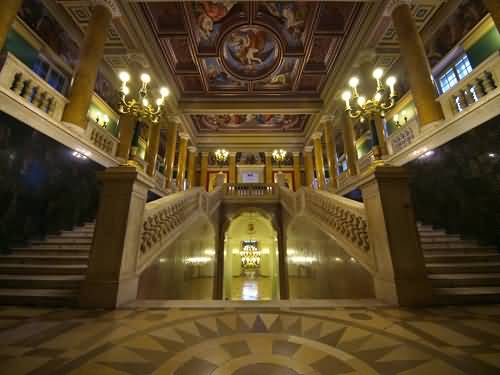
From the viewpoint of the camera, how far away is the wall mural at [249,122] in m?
15.4

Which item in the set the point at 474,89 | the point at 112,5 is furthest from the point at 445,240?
the point at 112,5

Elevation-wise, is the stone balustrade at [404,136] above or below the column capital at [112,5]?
below

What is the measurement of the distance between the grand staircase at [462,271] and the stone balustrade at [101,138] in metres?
10.7

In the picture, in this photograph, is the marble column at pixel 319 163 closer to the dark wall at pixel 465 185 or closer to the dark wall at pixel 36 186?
the dark wall at pixel 465 185

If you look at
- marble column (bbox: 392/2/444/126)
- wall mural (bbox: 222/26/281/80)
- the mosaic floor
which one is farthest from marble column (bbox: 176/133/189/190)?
marble column (bbox: 392/2/444/126)

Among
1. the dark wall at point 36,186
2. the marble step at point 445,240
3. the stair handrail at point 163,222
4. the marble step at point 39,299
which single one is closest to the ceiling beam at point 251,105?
the dark wall at point 36,186

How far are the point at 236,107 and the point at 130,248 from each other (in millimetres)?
11231

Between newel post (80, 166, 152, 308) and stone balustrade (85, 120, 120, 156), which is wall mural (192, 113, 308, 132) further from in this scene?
newel post (80, 166, 152, 308)

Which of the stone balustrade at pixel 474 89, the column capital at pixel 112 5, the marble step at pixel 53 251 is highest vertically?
the column capital at pixel 112 5

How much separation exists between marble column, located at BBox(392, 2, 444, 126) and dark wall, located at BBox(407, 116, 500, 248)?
44.8 inches

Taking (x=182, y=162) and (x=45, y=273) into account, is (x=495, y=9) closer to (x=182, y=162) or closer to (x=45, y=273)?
(x=45, y=273)

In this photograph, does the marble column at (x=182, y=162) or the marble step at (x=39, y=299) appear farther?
the marble column at (x=182, y=162)

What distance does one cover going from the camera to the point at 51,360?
1.54 meters

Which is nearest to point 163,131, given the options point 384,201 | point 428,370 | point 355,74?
point 355,74
